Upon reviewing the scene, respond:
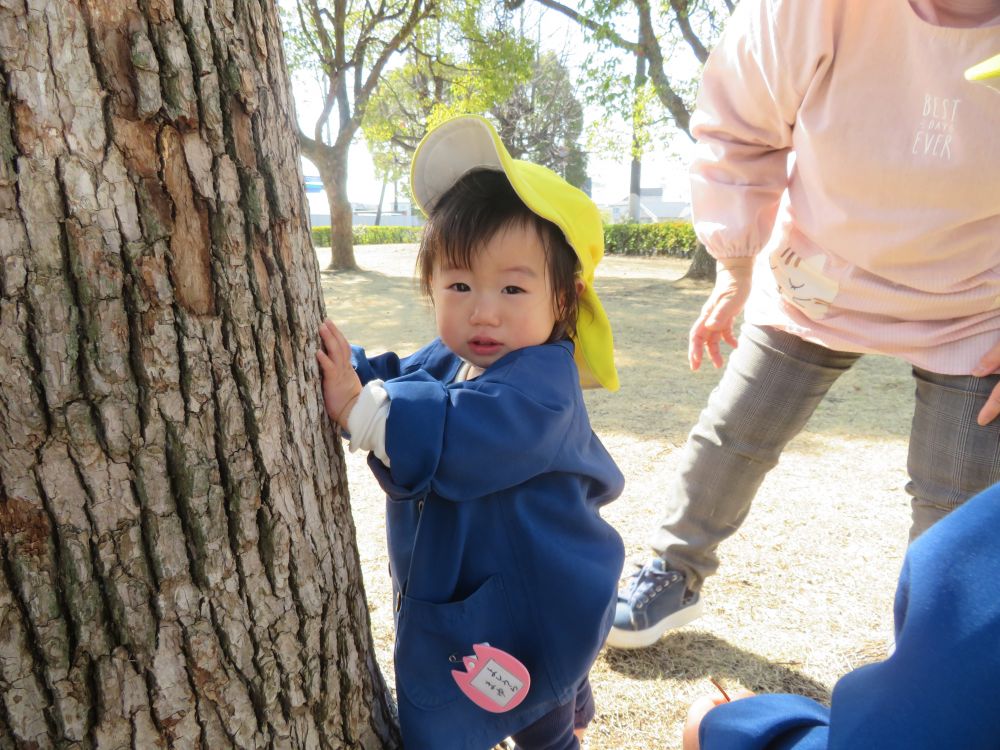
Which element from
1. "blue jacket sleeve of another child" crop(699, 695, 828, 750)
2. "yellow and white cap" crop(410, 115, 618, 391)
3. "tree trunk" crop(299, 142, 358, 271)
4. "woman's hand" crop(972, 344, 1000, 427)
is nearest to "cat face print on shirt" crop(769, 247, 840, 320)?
"woman's hand" crop(972, 344, 1000, 427)

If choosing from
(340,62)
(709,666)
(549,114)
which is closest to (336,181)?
(340,62)

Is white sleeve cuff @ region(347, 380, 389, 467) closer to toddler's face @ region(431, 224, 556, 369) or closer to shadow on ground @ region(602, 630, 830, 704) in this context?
toddler's face @ region(431, 224, 556, 369)

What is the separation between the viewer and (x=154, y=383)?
0.86m

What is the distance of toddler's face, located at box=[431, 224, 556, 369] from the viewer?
131 centimetres

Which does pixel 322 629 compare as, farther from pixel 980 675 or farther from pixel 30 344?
pixel 980 675

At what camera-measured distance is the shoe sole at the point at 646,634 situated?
6.40 ft

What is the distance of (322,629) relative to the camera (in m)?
1.11

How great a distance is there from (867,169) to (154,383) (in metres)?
1.35

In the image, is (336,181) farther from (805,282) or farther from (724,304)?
(805,282)

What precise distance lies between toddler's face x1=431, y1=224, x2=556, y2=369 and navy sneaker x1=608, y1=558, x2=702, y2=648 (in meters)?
0.96

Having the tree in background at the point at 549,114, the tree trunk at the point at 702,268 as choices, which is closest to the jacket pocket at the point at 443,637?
the tree trunk at the point at 702,268

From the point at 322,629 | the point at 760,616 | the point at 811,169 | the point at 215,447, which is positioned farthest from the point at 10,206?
the point at 760,616

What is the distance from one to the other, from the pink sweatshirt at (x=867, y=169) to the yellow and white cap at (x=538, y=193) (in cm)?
46

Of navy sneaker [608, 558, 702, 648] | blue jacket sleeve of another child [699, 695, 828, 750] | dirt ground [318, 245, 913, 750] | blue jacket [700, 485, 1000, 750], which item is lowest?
dirt ground [318, 245, 913, 750]
